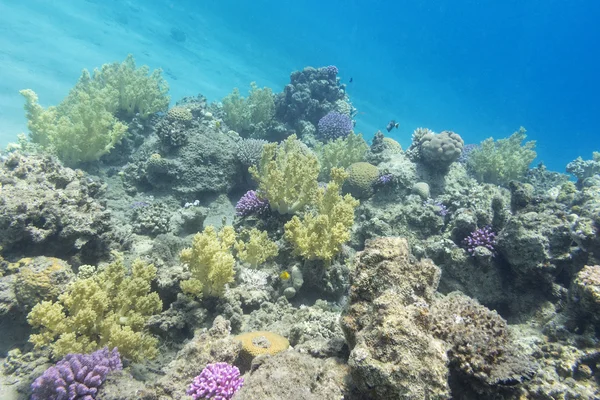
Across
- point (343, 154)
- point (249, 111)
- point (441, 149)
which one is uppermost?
point (249, 111)

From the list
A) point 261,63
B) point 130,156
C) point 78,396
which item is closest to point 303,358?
point 78,396

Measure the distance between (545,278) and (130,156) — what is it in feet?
39.0

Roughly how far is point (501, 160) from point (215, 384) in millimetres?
12445

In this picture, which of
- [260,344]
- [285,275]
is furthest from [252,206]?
[260,344]

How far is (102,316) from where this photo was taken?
13.8ft

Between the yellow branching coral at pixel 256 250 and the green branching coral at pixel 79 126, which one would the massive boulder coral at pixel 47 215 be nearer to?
the yellow branching coral at pixel 256 250

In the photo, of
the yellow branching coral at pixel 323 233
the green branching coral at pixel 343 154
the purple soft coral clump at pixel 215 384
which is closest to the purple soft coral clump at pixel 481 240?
the yellow branching coral at pixel 323 233

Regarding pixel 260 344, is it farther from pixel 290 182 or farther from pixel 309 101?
pixel 309 101

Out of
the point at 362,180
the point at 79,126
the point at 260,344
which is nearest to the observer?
the point at 260,344

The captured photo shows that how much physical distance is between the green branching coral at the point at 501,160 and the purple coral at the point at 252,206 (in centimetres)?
917

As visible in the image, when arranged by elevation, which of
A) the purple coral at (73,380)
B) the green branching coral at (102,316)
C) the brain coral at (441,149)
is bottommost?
the purple coral at (73,380)

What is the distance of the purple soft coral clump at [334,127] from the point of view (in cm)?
1346

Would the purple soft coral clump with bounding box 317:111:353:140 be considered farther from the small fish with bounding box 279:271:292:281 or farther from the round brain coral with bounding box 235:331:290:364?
the round brain coral with bounding box 235:331:290:364

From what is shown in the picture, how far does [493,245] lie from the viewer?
6.48 m
